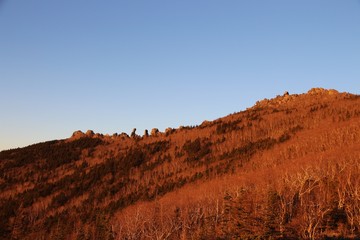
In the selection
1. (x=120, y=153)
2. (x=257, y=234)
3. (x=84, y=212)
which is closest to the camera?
(x=257, y=234)

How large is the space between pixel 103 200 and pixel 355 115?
99.0 m

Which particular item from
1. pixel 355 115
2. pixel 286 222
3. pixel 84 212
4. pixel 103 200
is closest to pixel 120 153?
pixel 103 200

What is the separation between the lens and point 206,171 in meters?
148

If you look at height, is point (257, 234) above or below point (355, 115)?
below

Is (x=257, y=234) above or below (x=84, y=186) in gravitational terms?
below

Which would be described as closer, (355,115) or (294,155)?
(294,155)

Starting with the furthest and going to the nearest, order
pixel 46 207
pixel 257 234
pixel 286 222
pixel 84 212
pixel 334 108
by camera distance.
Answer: pixel 334 108 < pixel 46 207 < pixel 84 212 < pixel 286 222 < pixel 257 234

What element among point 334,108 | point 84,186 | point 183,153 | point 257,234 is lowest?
point 257,234

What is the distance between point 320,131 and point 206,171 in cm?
4400

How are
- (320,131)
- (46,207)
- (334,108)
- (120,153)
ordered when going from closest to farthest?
1. (46,207)
2. (320,131)
3. (334,108)
4. (120,153)

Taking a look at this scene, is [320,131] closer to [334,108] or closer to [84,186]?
[334,108]

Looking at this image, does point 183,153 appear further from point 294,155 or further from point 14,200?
point 14,200

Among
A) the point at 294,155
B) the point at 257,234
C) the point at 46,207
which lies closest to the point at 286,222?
the point at 257,234

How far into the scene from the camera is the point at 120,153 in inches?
7589
